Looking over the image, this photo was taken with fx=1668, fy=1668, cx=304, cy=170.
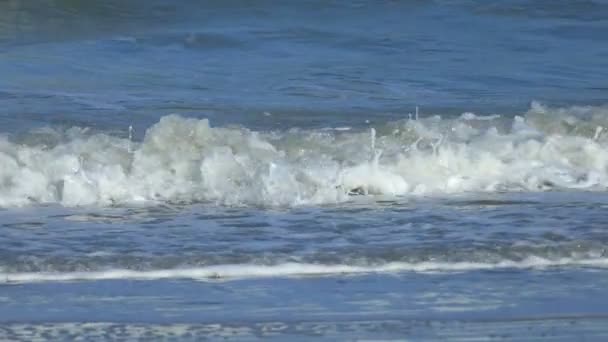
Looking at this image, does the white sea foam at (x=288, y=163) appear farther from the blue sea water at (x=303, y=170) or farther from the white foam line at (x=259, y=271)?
the white foam line at (x=259, y=271)

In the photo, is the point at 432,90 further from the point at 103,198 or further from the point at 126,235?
the point at 126,235

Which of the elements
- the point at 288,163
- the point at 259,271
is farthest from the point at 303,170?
the point at 259,271

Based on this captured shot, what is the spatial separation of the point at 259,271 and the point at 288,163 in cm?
206

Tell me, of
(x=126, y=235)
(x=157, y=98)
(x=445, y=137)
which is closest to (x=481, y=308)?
(x=126, y=235)

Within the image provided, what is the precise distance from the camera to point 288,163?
7445mm

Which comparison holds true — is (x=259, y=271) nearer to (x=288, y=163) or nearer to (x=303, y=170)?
(x=303, y=170)

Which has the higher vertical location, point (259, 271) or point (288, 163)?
point (288, 163)

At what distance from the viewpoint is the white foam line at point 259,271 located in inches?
211

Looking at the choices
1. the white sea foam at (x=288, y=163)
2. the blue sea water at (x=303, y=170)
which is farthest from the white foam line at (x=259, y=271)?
the white sea foam at (x=288, y=163)

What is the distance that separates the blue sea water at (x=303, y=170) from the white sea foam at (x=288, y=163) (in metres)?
0.02

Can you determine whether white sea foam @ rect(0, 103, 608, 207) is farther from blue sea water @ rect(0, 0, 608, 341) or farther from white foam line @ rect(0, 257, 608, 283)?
white foam line @ rect(0, 257, 608, 283)

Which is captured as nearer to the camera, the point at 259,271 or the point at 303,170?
the point at 259,271

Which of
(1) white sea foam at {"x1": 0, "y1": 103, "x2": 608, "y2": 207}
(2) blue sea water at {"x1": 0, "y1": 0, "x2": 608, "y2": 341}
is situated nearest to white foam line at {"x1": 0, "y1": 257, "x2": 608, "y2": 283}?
(2) blue sea water at {"x1": 0, "y1": 0, "x2": 608, "y2": 341}

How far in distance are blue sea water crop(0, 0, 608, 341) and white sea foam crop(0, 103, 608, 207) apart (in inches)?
0.6
